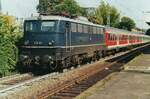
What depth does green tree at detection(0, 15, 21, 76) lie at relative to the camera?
20.8m

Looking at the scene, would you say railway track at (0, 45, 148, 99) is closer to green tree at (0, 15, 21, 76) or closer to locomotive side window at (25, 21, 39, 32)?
green tree at (0, 15, 21, 76)

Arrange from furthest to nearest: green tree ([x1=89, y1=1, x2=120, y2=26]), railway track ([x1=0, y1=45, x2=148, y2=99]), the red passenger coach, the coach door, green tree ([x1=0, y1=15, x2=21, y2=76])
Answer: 1. green tree ([x1=89, y1=1, x2=120, y2=26])
2. the red passenger coach
3. the coach door
4. green tree ([x1=0, y1=15, x2=21, y2=76])
5. railway track ([x1=0, y1=45, x2=148, y2=99])

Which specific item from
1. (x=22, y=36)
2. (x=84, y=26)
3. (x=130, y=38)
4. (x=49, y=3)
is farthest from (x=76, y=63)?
(x=49, y=3)

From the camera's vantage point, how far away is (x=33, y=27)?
22172 millimetres

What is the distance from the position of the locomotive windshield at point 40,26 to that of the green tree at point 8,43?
97cm

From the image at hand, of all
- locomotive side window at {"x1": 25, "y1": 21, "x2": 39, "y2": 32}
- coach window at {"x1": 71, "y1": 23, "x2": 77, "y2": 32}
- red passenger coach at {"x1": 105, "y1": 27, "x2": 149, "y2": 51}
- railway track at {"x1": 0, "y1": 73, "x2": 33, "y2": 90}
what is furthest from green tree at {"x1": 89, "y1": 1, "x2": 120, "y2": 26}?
railway track at {"x1": 0, "y1": 73, "x2": 33, "y2": 90}

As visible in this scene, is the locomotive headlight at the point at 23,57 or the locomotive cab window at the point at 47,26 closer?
the locomotive headlight at the point at 23,57

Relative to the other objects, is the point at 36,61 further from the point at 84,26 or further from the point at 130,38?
the point at 130,38

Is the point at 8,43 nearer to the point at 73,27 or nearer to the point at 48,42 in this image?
the point at 48,42

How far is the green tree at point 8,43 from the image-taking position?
20812 millimetres

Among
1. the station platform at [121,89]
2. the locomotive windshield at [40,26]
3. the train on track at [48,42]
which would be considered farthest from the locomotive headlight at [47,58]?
the station platform at [121,89]

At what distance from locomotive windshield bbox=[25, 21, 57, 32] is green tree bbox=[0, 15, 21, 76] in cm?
97

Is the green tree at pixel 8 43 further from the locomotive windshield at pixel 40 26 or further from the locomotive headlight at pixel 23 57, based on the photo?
the locomotive windshield at pixel 40 26

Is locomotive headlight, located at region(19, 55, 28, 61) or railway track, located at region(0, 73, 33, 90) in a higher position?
locomotive headlight, located at region(19, 55, 28, 61)
